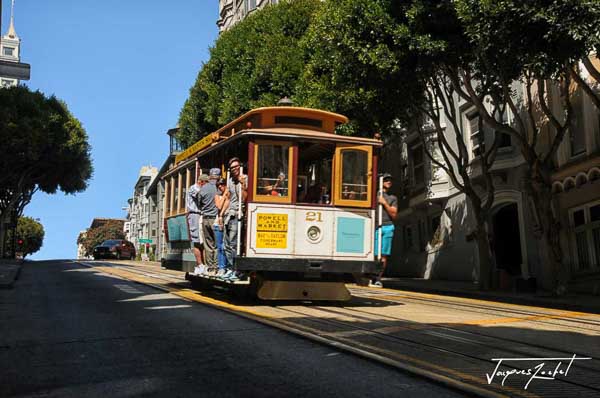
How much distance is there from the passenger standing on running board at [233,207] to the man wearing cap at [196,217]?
1.06 meters

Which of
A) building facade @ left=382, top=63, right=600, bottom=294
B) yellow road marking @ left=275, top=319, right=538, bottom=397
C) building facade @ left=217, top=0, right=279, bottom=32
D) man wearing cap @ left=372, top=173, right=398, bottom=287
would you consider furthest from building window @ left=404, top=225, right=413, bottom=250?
building facade @ left=217, top=0, right=279, bottom=32

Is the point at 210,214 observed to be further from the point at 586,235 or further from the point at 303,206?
the point at 586,235

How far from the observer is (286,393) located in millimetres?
4102

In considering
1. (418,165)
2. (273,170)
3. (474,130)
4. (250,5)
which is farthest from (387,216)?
(250,5)

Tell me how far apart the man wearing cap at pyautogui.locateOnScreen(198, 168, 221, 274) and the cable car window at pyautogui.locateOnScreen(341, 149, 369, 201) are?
233 centimetres

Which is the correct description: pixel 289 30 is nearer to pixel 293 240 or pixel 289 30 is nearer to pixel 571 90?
pixel 571 90

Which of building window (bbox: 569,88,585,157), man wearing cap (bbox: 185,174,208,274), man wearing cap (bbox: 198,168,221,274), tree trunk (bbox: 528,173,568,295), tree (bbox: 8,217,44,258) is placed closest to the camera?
man wearing cap (bbox: 198,168,221,274)

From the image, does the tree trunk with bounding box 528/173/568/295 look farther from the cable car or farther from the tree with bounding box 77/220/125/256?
the tree with bounding box 77/220/125/256

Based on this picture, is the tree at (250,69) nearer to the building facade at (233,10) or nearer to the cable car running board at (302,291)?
the cable car running board at (302,291)

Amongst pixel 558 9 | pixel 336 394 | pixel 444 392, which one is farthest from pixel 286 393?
pixel 558 9

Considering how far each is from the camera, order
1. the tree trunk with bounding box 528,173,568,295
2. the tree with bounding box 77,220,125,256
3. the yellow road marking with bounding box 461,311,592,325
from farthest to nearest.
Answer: the tree with bounding box 77,220,125,256 < the tree trunk with bounding box 528,173,568,295 < the yellow road marking with bounding box 461,311,592,325

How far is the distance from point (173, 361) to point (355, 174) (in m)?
5.81

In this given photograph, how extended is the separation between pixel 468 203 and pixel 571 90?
6.02 meters
